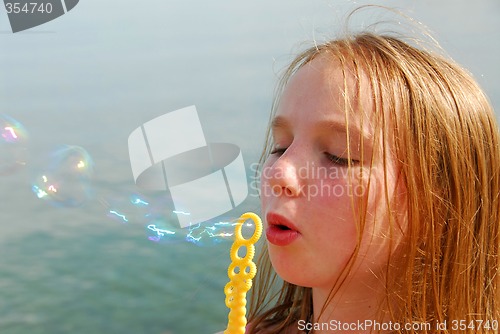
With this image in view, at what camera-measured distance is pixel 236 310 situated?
88 cm

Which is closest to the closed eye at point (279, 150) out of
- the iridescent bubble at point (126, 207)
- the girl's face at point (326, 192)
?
the girl's face at point (326, 192)

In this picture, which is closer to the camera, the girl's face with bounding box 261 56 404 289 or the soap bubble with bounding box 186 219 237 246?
the girl's face with bounding box 261 56 404 289

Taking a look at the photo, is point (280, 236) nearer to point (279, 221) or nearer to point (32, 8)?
point (279, 221)

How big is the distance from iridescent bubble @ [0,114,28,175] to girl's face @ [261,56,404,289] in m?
1.44

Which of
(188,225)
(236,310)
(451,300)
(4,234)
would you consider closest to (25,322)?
(4,234)

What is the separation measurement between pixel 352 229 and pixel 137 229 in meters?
1.50

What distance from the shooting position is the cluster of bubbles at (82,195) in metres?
1.86

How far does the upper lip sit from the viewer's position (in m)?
0.88

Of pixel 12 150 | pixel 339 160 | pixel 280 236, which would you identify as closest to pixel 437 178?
pixel 339 160

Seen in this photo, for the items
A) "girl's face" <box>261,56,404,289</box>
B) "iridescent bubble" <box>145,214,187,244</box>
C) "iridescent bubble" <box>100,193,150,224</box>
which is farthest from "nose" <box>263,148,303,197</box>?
"iridescent bubble" <box>100,193,150,224</box>

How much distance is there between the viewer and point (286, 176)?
2.88 feet

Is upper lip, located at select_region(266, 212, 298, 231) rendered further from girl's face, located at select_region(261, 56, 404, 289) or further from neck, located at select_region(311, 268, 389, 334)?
neck, located at select_region(311, 268, 389, 334)

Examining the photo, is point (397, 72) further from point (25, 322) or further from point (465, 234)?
point (25, 322)

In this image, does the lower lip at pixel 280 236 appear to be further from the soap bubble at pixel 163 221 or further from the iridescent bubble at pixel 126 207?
the iridescent bubble at pixel 126 207
